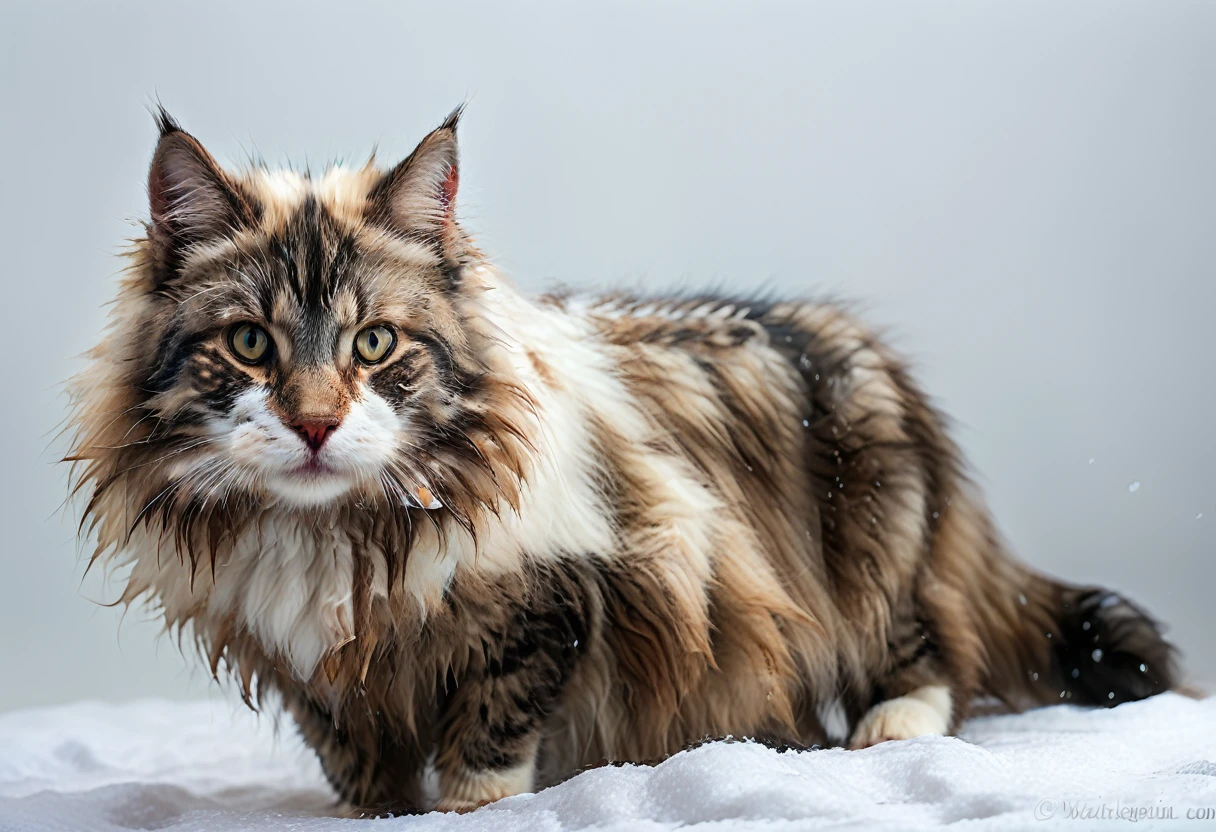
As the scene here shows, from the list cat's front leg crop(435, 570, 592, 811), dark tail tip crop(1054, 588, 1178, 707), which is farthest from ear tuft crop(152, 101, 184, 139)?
dark tail tip crop(1054, 588, 1178, 707)

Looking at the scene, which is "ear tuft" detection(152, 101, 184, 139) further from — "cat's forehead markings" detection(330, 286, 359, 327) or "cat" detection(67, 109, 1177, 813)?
"cat's forehead markings" detection(330, 286, 359, 327)

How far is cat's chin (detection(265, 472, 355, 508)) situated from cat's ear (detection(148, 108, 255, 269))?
0.32 metres

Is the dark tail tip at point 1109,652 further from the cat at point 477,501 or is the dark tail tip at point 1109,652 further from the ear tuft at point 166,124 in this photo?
the ear tuft at point 166,124

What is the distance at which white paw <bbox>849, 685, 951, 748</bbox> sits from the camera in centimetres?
169

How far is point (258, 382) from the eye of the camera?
1.25 meters

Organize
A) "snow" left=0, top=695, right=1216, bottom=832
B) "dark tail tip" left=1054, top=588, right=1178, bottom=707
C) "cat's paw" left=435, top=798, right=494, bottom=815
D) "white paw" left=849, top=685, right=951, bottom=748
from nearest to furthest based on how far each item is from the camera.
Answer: "snow" left=0, top=695, right=1216, bottom=832 < "cat's paw" left=435, top=798, right=494, bottom=815 < "white paw" left=849, top=685, right=951, bottom=748 < "dark tail tip" left=1054, top=588, right=1178, bottom=707

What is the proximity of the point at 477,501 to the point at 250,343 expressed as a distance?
1.09 feet

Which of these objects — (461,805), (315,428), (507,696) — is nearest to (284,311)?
(315,428)

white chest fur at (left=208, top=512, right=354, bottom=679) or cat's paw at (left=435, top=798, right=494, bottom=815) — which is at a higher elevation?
white chest fur at (left=208, top=512, right=354, bottom=679)

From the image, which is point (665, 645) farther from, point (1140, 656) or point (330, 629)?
point (1140, 656)

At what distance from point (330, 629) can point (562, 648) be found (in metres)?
0.30

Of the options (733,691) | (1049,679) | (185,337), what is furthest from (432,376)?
(1049,679)

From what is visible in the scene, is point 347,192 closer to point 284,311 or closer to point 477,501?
point 284,311

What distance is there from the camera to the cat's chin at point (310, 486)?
4.06 feet
